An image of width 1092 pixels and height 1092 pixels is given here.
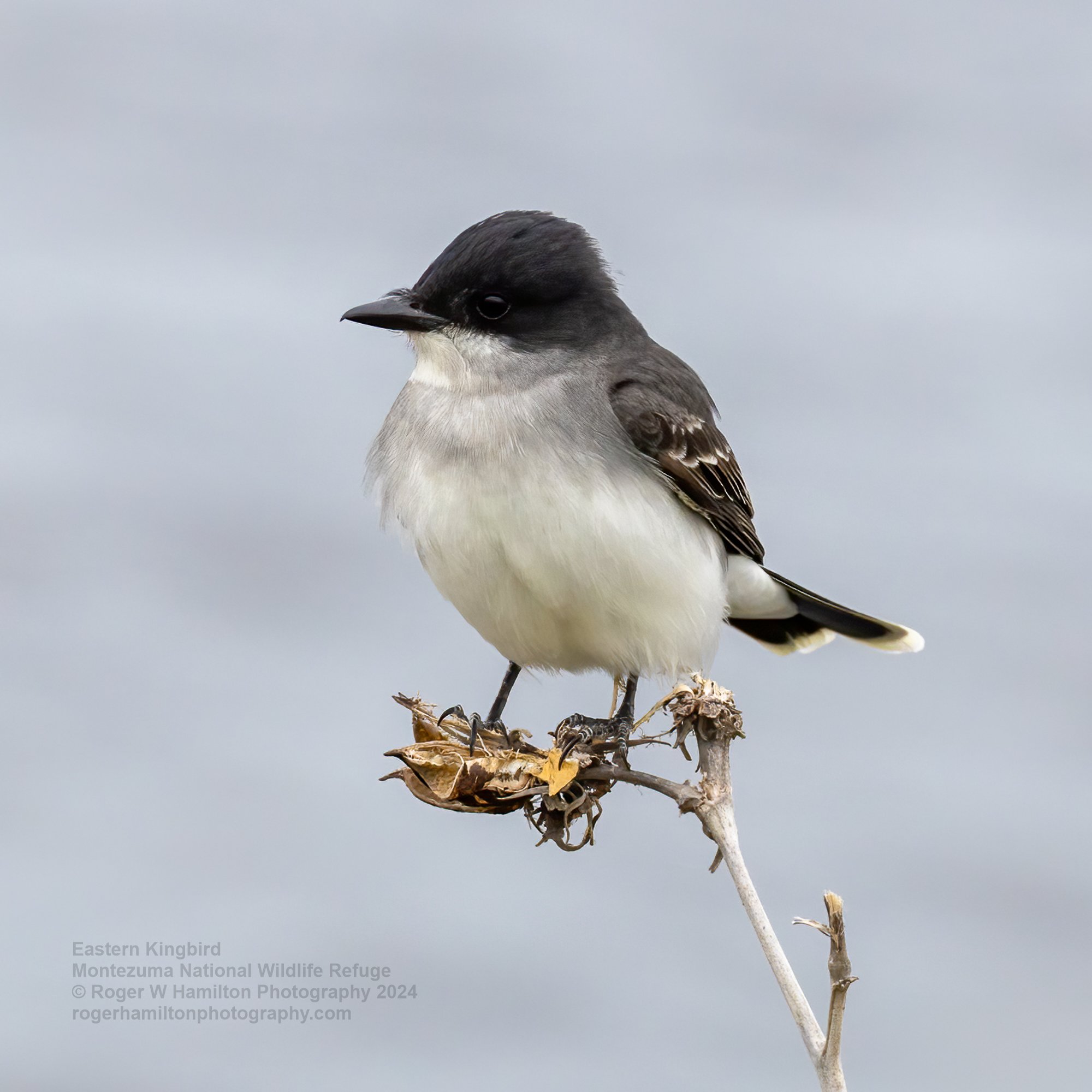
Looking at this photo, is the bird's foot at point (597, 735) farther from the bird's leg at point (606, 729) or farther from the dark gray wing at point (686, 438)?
the dark gray wing at point (686, 438)

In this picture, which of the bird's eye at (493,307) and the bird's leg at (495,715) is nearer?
the bird's leg at (495,715)

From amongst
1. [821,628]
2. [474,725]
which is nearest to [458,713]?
[474,725]

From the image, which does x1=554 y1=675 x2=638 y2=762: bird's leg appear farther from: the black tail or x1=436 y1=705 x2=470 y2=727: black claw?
the black tail

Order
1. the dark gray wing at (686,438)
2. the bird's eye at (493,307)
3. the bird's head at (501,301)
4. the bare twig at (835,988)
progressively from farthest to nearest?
the dark gray wing at (686,438)
the bird's eye at (493,307)
the bird's head at (501,301)
the bare twig at (835,988)

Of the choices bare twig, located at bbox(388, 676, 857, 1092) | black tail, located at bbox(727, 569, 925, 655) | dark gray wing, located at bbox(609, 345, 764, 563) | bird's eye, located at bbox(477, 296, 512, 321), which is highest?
bird's eye, located at bbox(477, 296, 512, 321)

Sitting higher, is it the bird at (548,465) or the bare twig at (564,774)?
the bird at (548,465)

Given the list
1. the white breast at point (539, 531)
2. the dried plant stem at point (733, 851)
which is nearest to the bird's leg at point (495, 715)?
the white breast at point (539, 531)

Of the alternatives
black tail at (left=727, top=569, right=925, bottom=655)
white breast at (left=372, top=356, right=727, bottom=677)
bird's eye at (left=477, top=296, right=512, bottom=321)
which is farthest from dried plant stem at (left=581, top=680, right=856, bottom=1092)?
black tail at (left=727, top=569, right=925, bottom=655)
